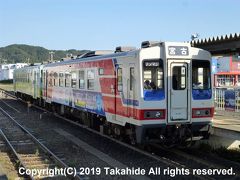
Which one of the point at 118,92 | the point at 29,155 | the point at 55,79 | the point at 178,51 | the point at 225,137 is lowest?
the point at 29,155

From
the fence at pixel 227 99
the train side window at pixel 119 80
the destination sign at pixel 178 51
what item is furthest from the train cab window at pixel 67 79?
the destination sign at pixel 178 51

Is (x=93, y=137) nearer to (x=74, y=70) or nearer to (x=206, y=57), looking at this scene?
(x=74, y=70)

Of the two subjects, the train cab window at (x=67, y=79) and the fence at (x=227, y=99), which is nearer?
the fence at (x=227, y=99)

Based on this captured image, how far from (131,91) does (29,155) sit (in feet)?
12.2

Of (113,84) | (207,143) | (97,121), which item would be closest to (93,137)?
(97,121)

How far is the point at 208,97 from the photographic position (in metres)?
12.7

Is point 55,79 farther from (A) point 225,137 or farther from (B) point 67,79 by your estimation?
(A) point 225,137

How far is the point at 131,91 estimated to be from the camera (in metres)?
12.2

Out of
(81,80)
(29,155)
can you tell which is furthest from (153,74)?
(81,80)

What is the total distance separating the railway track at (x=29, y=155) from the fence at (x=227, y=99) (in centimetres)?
808

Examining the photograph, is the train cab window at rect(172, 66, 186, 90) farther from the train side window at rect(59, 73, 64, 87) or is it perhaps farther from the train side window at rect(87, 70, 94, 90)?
the train side window at rect(59, 73, 64, 87)

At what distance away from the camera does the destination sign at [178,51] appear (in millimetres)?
11969

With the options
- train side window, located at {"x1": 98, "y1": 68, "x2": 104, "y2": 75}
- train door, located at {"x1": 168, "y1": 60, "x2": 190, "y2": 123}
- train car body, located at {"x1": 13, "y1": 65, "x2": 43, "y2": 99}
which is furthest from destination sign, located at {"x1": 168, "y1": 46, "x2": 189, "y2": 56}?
train car body, located at {"x1": 13, "y1": 65, "x2": 43, "y2": 99}

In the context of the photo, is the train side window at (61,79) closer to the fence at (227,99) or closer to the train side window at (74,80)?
the train side window at (74,80)
